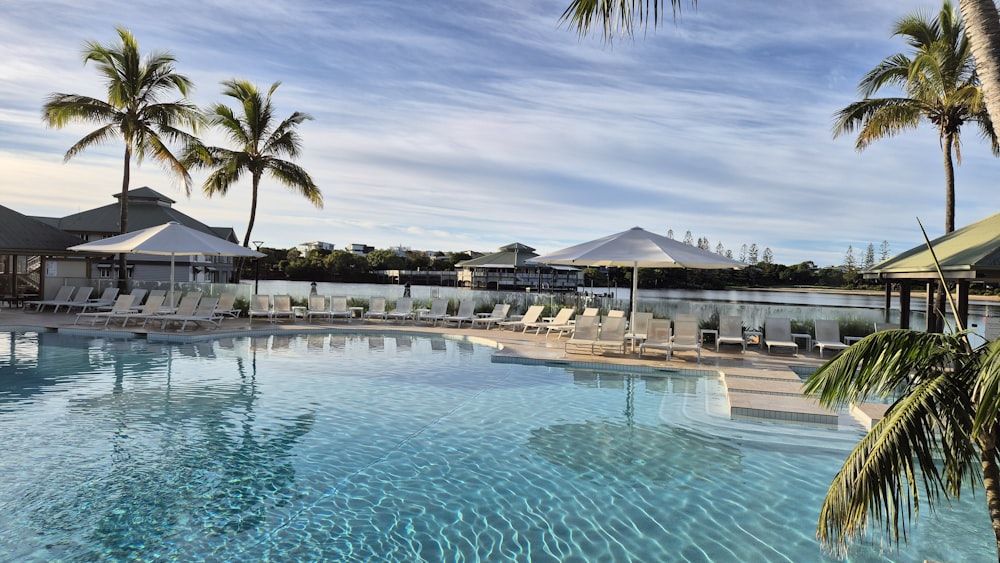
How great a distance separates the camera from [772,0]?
36.8 feet

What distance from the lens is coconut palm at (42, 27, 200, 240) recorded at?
58.0 ft

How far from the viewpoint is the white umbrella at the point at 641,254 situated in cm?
1105

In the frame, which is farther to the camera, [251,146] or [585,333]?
[251,146]

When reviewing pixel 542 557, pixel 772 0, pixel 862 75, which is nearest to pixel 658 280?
pixel 862 75

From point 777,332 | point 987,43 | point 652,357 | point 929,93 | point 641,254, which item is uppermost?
point 929,93

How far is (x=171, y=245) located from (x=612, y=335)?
10222 mm

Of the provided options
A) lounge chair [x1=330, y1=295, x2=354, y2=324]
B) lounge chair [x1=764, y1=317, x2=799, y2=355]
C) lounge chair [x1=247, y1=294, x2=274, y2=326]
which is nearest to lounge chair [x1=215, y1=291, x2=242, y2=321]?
lounge chair [x1=247, y1=294, x2=274, y2=326]

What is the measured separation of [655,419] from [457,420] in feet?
7.65

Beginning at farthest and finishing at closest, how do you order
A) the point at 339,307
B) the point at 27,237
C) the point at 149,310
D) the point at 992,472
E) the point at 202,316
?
the point at 27,237 < the point at 339,307 < the point at 149,310 < the point at 202,316 < the point at 992,472

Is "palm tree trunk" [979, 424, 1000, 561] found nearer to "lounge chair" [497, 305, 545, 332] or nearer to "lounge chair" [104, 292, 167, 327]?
"lounge chair" [497, 305, 545, 332]

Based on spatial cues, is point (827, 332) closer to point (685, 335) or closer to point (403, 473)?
point (685, 335)

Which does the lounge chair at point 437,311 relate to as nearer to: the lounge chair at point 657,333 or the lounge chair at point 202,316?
the lounge chair at point 202,316

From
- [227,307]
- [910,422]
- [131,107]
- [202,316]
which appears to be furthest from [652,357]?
[131,107]

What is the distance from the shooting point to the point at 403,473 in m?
5.30
